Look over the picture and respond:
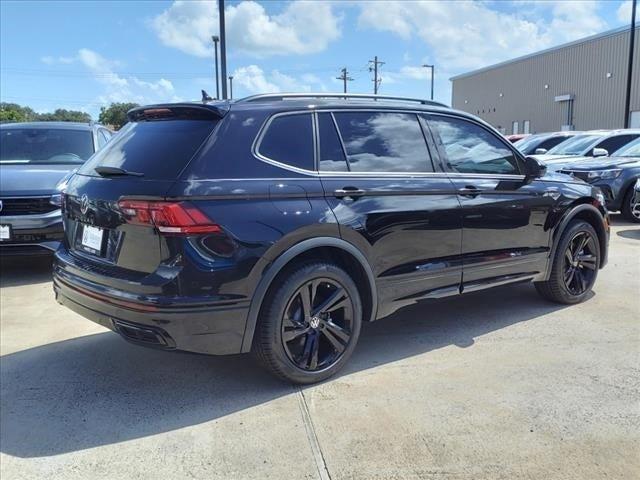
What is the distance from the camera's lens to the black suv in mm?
3094

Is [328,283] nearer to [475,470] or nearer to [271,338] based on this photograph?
[271,338]

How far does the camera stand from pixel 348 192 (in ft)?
11.8

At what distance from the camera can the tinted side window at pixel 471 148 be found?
4340 millimetres

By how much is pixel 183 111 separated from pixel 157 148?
296mm

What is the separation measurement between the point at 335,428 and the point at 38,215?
4.36 metres

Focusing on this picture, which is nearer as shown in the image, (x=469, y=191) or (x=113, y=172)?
(x=113, y=172)

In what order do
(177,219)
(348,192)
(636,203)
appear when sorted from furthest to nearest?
(636,203), (348,192), (177,219)

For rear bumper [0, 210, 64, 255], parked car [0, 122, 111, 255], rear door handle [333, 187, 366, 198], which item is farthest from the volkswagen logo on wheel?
rear bumper [0, 210, 64, 255]

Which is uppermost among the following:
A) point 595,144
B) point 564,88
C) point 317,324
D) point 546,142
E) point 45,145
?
point 564,88

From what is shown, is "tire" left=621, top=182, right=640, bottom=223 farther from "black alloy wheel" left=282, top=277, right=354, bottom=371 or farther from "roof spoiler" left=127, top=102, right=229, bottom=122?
"roof spoiler" left=127, top=102, right=229, bottom=122

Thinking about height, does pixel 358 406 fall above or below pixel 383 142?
below

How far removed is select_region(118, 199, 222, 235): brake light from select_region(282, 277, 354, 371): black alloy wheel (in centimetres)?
71

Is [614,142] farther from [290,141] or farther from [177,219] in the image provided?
[177,219]

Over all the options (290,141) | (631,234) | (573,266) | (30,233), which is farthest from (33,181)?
(631,234)
